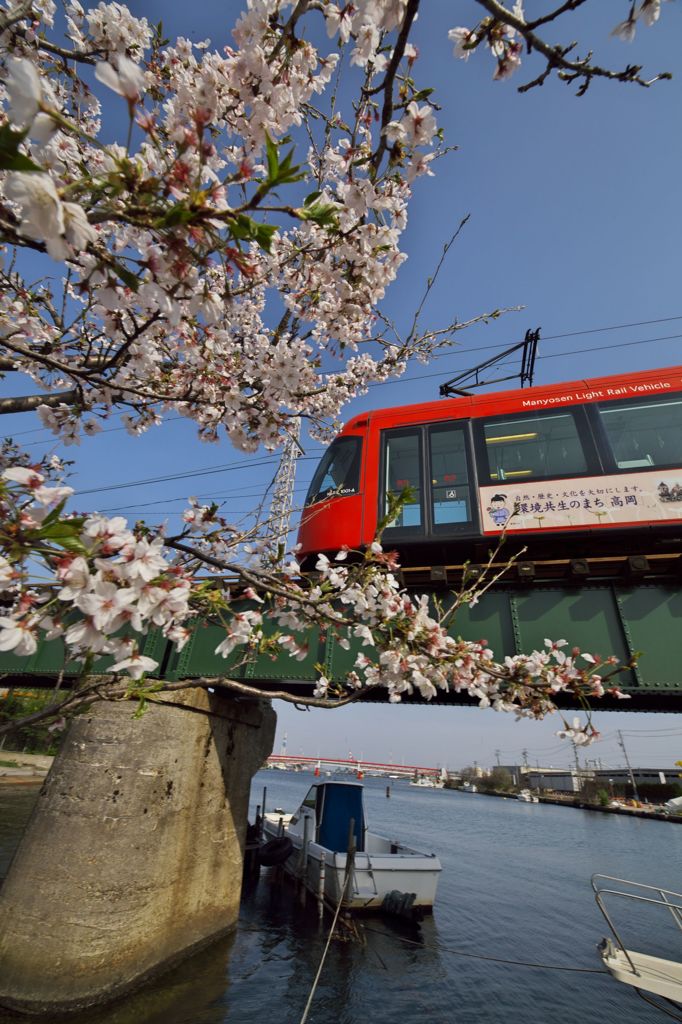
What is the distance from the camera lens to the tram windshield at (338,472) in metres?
8.39

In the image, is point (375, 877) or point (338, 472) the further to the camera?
point (375, 877)

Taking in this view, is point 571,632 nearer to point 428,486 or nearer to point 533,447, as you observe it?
point 533,447

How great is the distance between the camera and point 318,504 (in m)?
8.44

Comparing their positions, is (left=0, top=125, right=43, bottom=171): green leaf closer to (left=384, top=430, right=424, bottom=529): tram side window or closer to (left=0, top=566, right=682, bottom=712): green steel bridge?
(left=0, top=566, right=682, bottom=712): green steel bridge

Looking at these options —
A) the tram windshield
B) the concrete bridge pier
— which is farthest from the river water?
the tram windshield

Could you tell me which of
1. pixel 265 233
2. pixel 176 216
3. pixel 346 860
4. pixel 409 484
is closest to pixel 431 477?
pixel 409 484

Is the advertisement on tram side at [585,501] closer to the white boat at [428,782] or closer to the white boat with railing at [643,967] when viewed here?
the white boat with railing at [643,967]

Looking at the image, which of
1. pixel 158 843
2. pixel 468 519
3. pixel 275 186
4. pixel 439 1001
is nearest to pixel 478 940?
pixel 439 1001

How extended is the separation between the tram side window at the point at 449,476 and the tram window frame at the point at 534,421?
274 mm

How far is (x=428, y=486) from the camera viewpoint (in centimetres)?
795

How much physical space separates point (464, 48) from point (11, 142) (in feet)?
6.45

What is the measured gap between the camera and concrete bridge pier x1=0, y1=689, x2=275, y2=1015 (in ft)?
16.9

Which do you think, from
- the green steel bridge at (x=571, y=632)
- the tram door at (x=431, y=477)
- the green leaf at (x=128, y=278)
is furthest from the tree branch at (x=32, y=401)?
the tram door at (x=431, y=477)

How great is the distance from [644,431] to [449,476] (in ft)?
10.3
